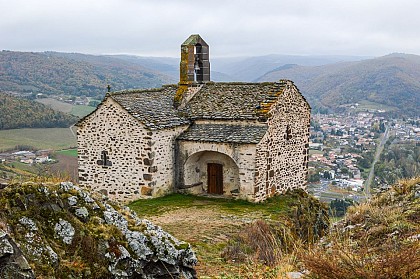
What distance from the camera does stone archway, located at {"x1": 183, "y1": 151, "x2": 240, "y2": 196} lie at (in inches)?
699

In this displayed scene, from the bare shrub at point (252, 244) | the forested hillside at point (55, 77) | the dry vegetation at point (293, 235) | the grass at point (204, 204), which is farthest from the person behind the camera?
the forested hillside at point (55, 77)

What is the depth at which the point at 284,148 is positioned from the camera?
1859cm

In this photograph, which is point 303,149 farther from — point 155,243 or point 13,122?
point 13,122

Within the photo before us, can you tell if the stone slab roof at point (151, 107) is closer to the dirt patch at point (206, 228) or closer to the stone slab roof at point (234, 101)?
the stone slab roof at point (234, 101)

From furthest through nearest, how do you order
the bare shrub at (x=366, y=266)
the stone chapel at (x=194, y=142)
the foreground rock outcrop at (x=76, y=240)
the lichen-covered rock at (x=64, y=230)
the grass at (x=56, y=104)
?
1. the grass at (x=56, y=104)
2. the stone chapel at (x=194, y=142)
3. the lichen-covered rock at (x=64, y=230)
4. the foreground rock outcrop at (x=76, y=240)
5. the bare shrub at (x=366, y=266)

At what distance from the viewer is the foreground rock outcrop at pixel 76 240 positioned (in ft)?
16.6

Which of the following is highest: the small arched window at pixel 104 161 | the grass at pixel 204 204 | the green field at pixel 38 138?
the small arched window at pixel 104 161

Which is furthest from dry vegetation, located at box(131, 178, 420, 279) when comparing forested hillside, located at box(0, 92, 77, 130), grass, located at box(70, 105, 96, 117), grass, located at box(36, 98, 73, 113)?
grass, located at box(36, 98, 73, 113)

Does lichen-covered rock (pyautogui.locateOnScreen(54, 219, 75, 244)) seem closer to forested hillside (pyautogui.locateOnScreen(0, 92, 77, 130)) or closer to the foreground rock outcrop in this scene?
the foreground rock outcrop

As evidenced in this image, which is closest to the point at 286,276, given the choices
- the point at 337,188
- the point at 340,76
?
the point at 337,188

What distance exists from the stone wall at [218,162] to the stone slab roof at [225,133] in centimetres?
19

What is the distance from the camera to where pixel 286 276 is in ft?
18.8

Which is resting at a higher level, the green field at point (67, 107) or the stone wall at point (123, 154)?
the stone wall at point (123, 154)

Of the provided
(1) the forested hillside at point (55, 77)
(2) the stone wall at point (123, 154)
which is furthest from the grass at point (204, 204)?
(1) the forested hillside at point (55, 77)
